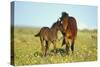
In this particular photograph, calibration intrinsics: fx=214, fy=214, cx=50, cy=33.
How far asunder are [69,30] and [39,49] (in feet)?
1.65

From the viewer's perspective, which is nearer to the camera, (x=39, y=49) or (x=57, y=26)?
(x=39, y=49)

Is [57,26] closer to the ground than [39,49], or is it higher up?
higher up

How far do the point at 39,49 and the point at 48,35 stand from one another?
217 millimetres

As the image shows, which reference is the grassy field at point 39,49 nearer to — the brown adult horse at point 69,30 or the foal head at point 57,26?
the brown adult horse at point 69,30

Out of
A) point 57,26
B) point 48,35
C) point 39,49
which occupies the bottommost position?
point 39,49

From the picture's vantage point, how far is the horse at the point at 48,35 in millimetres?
2693

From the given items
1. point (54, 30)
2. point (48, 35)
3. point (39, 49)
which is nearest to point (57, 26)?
point (54, 30)

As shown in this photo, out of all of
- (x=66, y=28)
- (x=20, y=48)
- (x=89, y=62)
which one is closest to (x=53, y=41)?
(x=66, y=28)

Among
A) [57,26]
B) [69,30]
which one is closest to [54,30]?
[57,26]

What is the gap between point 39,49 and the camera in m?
2.68

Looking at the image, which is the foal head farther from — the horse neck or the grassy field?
the grassy field

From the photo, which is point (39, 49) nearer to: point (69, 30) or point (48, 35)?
point (48, 35)

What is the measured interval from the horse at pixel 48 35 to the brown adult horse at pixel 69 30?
94mm
